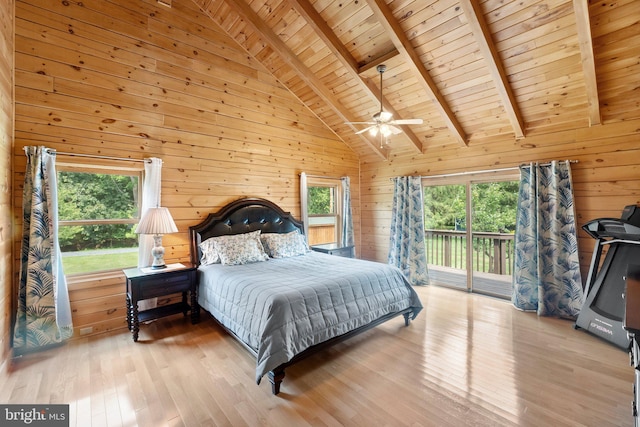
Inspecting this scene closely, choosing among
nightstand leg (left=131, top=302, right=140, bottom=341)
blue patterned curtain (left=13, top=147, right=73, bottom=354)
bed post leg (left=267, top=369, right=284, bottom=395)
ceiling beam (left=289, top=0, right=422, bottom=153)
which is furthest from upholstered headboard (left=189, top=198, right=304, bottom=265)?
ceiling beam (left=289, top=0, right=422, bottom=153)

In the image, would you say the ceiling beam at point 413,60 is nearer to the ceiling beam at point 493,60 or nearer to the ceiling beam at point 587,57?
the ceiling beam at point 493,60

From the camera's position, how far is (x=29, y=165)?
2750 mm

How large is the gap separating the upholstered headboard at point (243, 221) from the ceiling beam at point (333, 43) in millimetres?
2211

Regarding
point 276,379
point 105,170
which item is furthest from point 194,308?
point 105,170

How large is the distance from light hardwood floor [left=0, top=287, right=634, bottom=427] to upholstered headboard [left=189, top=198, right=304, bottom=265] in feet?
3.93

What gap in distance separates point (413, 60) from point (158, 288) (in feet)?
12.7

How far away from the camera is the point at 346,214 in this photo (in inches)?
221

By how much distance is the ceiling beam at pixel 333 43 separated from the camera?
10.9 feet

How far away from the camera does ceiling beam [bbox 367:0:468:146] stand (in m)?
3.02

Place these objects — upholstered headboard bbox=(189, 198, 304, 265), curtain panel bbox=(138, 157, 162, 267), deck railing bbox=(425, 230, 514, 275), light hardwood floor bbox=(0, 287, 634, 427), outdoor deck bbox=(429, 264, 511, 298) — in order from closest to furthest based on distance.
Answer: light hardwood floor bbox=(0, 287, 634, 427) → curtain panel bbox=(138, 157, 162, 267) → upholstered headboard bbox=(189, 198, 304, 265) → outdoor deck bbox=(429, 264, 511, 298) → deck railing bbox=(425, 230, 514, 275)

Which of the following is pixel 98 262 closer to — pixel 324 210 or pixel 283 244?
pixel 283 244

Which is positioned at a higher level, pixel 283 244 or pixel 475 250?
pixel 283 244

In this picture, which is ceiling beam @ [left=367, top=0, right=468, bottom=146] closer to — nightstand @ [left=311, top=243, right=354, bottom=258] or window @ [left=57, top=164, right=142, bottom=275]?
nightstand @ [left=311, top=243, right=354, bottom=258]

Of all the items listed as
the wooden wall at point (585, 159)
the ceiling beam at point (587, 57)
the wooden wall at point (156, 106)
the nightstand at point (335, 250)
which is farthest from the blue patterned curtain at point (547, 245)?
the wooden wall at point (156, 106)
